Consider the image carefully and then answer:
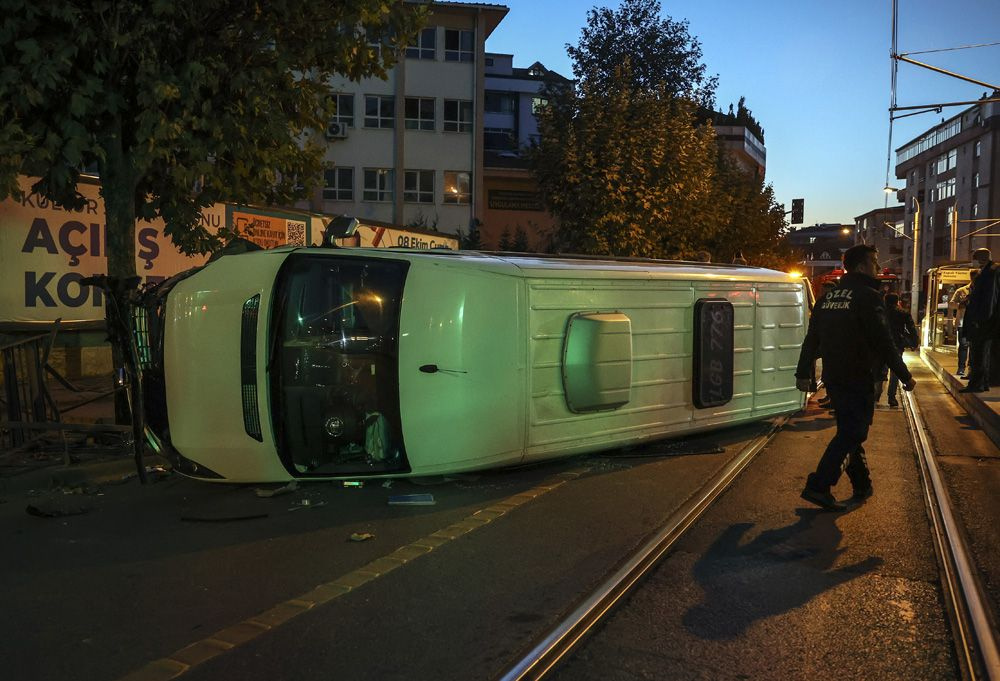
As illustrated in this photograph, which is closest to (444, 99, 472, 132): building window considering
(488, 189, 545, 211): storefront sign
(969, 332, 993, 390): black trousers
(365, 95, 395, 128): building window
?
(365, 95, 395, 128): building window

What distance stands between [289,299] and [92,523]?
2012 mm

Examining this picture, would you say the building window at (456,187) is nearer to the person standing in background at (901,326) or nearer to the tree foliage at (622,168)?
the tree foliage at (622,168)

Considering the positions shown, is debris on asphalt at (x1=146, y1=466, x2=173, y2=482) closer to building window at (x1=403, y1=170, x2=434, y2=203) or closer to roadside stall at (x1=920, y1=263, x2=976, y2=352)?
roadside stall at (x1=920, y1=263, x2=976, y2=352)

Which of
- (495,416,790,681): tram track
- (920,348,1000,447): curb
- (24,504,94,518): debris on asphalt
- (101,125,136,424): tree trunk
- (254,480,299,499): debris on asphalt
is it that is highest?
(101,125,136,424): tree trunk

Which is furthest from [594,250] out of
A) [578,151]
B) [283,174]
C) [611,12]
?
[611,12]

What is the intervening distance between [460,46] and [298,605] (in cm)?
3733

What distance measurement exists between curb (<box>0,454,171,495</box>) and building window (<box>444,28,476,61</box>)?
33.3 meters

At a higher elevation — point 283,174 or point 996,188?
point 996,188

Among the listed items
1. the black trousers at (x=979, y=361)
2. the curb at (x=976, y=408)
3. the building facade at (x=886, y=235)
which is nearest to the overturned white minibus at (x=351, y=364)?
the curb at (x=976, y=408)

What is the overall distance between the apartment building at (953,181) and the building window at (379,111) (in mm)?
28523

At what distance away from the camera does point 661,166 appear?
69.7 ft

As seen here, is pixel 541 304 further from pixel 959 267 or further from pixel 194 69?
pixel 959 267

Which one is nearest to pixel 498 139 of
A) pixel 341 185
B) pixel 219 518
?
pixel 341 185

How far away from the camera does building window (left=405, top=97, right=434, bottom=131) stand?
1522 inches
